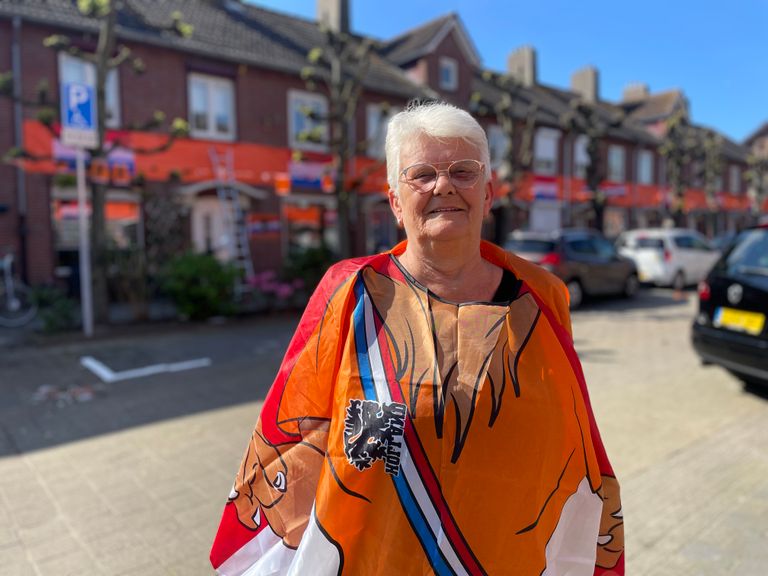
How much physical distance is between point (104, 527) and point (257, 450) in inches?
79.1

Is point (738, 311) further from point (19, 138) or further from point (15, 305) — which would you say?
point (19, 138)

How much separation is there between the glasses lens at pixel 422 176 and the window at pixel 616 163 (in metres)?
29.5

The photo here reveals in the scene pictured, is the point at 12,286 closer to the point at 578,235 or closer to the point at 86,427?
the point at 86,427

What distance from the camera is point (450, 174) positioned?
1642 millimetres

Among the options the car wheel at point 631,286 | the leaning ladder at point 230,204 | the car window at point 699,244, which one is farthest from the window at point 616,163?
the leaning ladder at point 230,204

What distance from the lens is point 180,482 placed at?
3707 millimetres

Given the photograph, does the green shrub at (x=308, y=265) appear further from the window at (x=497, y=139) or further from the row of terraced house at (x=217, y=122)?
the window at (x=497, y=139)

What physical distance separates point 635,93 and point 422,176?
40.2 metres

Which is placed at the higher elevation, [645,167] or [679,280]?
[645,167]

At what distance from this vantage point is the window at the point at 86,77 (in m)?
12.5

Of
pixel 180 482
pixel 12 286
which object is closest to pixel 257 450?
pixel 180 482

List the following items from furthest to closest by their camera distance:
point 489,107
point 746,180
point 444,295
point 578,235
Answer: point 746,180
point 489,107
point 578,235
point 444,295

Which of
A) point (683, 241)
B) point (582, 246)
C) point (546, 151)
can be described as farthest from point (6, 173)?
point (546, 151)

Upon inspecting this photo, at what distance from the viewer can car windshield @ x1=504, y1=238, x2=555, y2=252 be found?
11.8 meters
